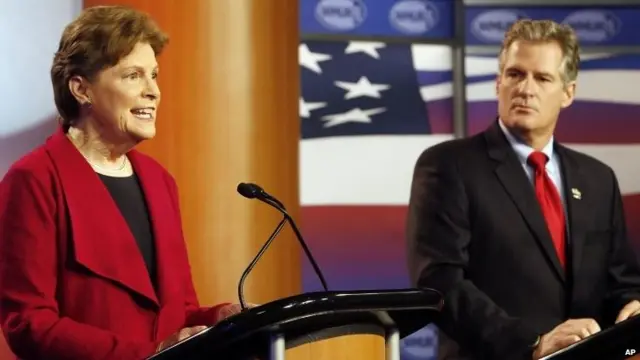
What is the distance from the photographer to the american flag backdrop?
19.6 feet

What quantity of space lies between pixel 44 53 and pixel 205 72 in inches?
21.3

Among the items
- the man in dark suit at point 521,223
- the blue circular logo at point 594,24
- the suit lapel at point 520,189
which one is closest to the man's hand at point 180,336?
the man in dark suit at point 521,223

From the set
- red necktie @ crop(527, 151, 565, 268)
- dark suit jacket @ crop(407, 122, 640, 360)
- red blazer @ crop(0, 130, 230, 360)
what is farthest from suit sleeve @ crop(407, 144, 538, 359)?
red blazer @ crop(0, 130, 230, 360)

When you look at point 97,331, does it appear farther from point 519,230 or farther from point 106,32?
point 519,230

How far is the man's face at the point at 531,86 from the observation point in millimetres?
3580

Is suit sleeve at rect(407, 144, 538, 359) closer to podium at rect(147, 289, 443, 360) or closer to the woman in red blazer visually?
the woman in red blazer

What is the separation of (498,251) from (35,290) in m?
1.45

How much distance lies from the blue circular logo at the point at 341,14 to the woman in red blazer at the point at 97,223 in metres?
3.12

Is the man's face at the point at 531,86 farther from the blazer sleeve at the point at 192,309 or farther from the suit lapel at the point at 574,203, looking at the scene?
the blazer sleeve at the point at 192,309

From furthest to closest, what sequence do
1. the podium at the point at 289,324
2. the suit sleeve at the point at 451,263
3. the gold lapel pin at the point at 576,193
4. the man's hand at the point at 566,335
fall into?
1. the gold lapel pin at the point at 576,193
2. the suit sleeve at the point at 451,263
3. the man's hand at the point at 566,335
4. the podium at the point at 289,324

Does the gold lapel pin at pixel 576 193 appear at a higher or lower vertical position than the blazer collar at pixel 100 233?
lower

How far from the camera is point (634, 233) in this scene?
20.1 ft

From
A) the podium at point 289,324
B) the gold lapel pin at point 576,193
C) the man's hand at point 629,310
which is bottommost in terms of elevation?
the man's hand at point 629,310

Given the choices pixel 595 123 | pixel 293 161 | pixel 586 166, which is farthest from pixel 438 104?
pixel 586 166
